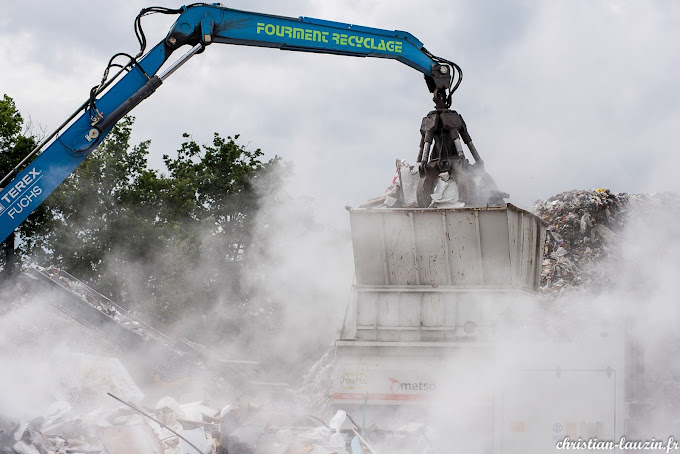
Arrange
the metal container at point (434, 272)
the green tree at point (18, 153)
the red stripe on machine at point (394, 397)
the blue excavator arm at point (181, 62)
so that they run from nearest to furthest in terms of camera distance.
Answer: the blue excavator arm at point (181, 62)
the red stripe on machine at point (394, 397)
the metal container at point (434, 272)
the green tree at point (18, 153)

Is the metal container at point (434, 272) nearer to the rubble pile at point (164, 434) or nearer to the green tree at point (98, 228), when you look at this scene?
the rubble pile at point (164, 434)

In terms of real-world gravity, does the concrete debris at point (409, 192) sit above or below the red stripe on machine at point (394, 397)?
above

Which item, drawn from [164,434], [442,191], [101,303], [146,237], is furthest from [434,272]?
[146,237]

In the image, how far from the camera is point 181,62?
7.36 metres

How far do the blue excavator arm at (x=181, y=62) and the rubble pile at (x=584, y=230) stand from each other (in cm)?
519

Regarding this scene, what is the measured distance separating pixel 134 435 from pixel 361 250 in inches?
126

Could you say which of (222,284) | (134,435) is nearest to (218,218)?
(222,284)

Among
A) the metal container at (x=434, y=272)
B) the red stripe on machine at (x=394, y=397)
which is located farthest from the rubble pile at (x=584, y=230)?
the red stripe on machine at (x=394, y=397)

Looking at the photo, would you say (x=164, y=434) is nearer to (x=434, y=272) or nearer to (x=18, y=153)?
(x=434, y=272)

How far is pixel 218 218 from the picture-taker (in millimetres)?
21375

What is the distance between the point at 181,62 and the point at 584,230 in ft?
29.6

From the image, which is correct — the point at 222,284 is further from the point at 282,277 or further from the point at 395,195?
the point at 395,195

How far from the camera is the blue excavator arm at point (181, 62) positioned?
698cm

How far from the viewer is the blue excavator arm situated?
6980mm
